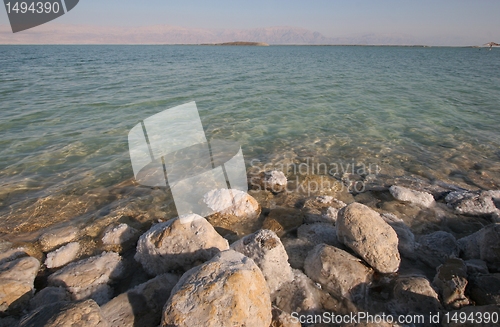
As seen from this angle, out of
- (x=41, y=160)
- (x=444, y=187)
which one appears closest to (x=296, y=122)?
(x=444, y=187)

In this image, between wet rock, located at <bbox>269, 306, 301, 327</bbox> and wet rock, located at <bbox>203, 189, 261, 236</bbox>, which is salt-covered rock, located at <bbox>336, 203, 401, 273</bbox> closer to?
wet rock, located at <bbox>269, 306, 301, 327</bbox>

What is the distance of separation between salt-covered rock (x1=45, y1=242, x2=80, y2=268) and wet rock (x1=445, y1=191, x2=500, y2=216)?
6105 millimetres

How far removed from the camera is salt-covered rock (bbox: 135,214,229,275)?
3.29m

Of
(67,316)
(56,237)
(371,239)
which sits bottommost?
(56,237)

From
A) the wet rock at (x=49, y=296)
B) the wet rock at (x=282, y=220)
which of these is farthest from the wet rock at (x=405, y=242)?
the wet rock at (x=49, y=296)

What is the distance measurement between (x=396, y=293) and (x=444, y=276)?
21.5 inches

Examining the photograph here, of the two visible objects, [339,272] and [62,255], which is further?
[62,255]

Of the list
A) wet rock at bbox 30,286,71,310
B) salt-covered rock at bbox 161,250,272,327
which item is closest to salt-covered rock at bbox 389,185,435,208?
salt-covered rock at bbox 161,250,272,327

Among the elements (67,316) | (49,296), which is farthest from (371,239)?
(49,296)

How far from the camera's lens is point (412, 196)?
202 inches

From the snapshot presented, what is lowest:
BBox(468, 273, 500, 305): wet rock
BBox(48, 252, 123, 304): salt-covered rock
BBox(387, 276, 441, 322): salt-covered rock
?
BBox(48, 252, 123, 304): salt-covered rock

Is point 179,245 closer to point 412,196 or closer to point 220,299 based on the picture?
point 220,299

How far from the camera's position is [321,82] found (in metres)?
19.9

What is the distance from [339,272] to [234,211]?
78.1 inches
